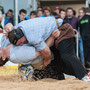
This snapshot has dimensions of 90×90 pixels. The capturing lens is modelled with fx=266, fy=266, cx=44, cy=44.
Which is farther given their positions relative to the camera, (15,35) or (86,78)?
(86,78)

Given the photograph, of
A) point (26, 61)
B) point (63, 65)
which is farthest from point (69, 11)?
point (26, 61)

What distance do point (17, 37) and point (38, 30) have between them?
337 mm

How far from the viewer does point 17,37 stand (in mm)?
4059

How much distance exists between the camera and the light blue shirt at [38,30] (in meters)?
3.97

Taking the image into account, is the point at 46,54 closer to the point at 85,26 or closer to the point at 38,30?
the point at 38,30

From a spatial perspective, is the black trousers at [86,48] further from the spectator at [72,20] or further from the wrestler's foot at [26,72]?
the wrestler's foot at [26,72]

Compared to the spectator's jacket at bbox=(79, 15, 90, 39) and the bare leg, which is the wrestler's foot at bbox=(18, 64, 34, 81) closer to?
the bare leg

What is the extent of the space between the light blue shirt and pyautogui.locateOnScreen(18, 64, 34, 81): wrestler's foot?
625 millimetres

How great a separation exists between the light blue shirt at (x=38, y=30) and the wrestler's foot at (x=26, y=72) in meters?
0.62

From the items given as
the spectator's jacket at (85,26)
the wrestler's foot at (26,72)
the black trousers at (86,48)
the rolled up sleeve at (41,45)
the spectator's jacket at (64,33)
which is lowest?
the black trousers at (86,48)

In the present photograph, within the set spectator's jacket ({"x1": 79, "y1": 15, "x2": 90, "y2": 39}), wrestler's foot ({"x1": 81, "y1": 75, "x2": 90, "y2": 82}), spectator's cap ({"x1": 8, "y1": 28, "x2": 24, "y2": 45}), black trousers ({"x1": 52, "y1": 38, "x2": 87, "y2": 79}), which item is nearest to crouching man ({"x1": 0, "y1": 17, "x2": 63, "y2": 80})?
spectator's cap ({"x1": 8, "y1": 28, "x2": 24, "y2": 45})

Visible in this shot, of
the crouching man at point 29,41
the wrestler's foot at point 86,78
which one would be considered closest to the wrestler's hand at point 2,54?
the crouching man at point 29,41

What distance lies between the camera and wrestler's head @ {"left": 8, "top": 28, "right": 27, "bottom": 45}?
405 centimetres

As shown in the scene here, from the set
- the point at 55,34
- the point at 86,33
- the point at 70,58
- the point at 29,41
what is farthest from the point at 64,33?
the point at 86,33
